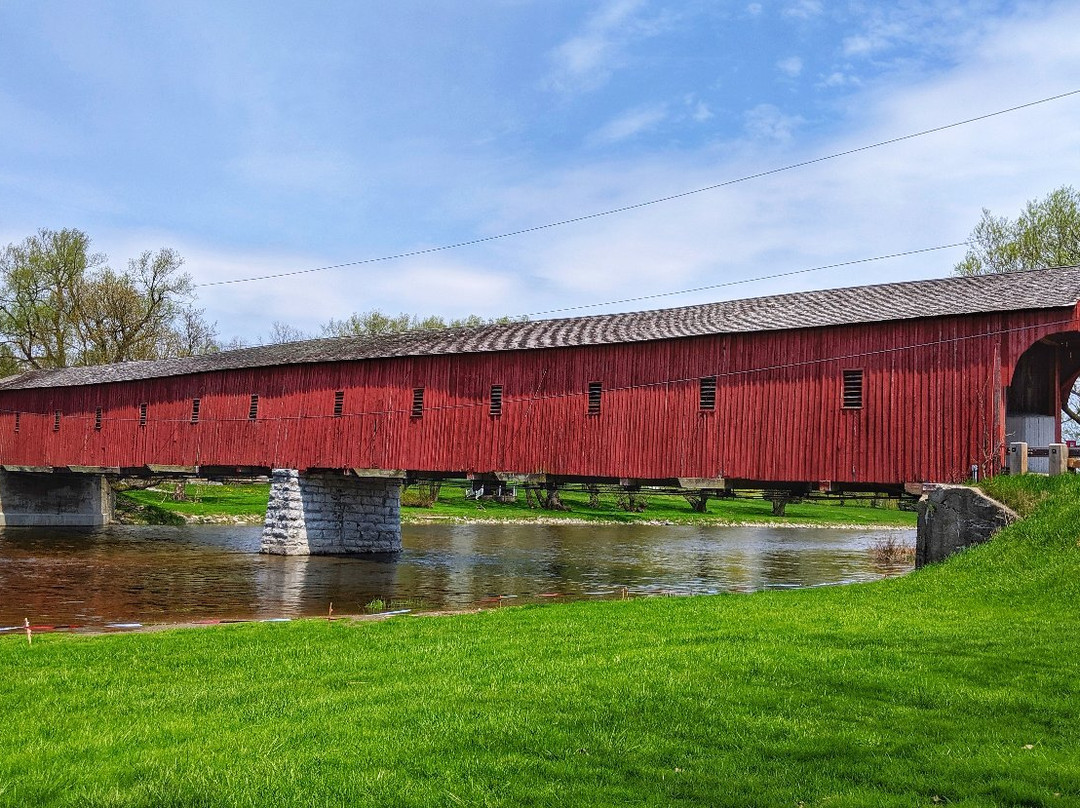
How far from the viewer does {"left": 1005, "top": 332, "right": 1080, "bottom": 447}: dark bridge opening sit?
65.1 ft

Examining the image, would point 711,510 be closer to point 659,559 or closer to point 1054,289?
point 659,559

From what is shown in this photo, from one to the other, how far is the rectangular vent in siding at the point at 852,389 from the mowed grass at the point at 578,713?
29.4 feet

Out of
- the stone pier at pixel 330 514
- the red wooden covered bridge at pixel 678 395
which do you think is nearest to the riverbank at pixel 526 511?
the stone pier at pixel 330 514

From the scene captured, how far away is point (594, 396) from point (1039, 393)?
413 inches

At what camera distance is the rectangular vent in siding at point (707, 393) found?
70.3ft

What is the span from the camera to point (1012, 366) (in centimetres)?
1798

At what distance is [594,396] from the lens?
23.1 m

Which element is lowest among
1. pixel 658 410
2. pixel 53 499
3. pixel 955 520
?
pixel 53 499

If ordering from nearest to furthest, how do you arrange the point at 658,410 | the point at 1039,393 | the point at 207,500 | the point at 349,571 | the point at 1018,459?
1. the point at 1018,459
2. the point at 1039,393
3. the point at 658,410
4. the point at 349,571
5. the point at 207,500

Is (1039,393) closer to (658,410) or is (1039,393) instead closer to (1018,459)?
(1018,459)

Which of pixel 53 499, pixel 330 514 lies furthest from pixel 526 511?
pixel 330 514

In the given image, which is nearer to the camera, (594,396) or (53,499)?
(594,396)

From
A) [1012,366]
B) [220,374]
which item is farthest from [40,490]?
[1012,366]

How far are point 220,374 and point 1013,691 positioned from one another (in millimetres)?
28730
